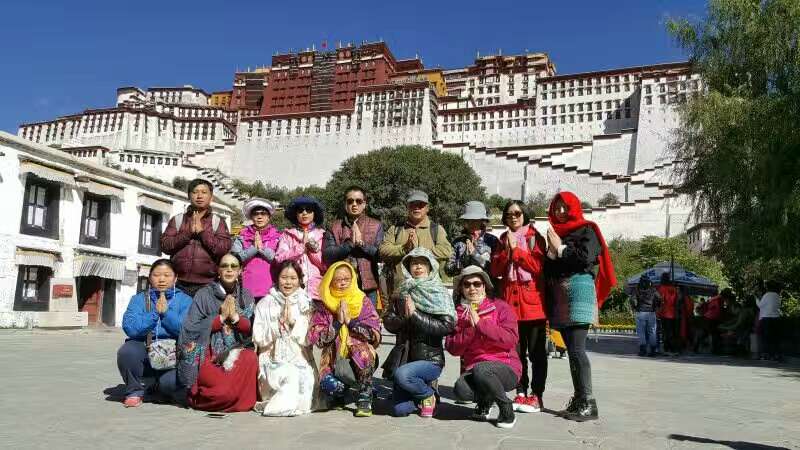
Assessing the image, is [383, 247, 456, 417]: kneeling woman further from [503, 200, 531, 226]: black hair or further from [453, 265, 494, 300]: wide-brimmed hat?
[503, 200, 531, 226]: black hair

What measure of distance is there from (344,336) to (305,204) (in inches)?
57.0

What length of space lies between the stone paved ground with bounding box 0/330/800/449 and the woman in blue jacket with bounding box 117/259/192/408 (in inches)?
7.5

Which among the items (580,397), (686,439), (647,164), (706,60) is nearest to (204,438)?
(580,397)

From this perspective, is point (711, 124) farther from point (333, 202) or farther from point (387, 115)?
point (387, 115)

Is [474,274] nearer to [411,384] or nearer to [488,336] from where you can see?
[488,336]

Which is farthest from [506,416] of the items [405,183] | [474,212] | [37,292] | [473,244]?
[405,183]

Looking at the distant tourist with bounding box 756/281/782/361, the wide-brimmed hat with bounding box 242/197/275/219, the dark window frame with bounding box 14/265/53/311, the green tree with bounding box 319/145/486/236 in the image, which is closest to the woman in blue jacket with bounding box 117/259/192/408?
the wide-brimmed hat with bounding box 242/197/275/219

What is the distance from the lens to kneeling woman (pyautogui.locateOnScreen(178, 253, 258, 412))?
4465mm

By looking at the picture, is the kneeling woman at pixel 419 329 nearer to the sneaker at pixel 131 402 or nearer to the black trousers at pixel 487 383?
the black trousers at pixel 487 383

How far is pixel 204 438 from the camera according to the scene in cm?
358

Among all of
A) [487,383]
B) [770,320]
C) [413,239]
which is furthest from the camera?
[770,320]

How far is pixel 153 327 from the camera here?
4.82 meters

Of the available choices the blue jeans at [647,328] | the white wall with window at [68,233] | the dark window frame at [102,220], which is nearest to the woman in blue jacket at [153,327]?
the blue jeans at [647,328]

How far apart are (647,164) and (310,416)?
184ft
